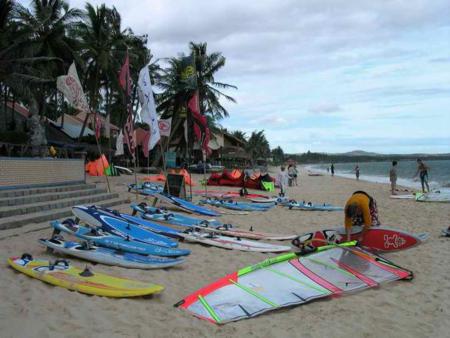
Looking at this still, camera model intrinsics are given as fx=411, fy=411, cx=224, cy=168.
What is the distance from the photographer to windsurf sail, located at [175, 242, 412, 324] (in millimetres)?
4766

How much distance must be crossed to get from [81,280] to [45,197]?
19.9 feet

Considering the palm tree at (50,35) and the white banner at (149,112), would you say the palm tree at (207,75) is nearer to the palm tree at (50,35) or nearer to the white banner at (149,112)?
the palm tree at (50,35)

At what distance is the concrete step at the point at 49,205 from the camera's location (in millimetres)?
8490

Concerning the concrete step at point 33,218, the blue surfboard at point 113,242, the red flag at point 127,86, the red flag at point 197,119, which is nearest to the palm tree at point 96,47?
the red flag at point 197,119

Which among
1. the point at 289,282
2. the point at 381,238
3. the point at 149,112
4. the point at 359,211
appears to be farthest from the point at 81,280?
the point at 149,112

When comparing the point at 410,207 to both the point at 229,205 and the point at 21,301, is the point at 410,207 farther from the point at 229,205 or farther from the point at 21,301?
the point at 21,301

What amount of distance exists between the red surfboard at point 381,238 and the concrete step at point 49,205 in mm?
6107

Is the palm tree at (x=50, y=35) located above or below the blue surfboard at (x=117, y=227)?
above

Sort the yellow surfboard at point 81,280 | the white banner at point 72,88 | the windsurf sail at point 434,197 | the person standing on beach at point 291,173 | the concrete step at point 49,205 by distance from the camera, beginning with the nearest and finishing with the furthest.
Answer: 1. the yellow surfboard at point 81,280
2. the concrete step at point 49,205
3. the white banner at point 72,88
4. the windsurf sail at point 434,197
5. the person standing on beach at point 291,173

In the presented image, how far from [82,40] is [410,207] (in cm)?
2214

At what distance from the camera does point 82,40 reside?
26.8m

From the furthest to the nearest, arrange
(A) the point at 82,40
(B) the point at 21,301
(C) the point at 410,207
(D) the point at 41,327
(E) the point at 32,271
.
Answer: (A) the point at 82,40 → (C) the point at 410,207 → (E) the point at 32,271 → (B) the point at 21,301 → (D) the point at 41,327

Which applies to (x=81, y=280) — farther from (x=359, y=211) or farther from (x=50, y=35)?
(x=50, y=35)

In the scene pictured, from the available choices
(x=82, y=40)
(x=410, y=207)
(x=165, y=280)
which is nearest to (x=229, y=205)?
(x=410, y=207)
